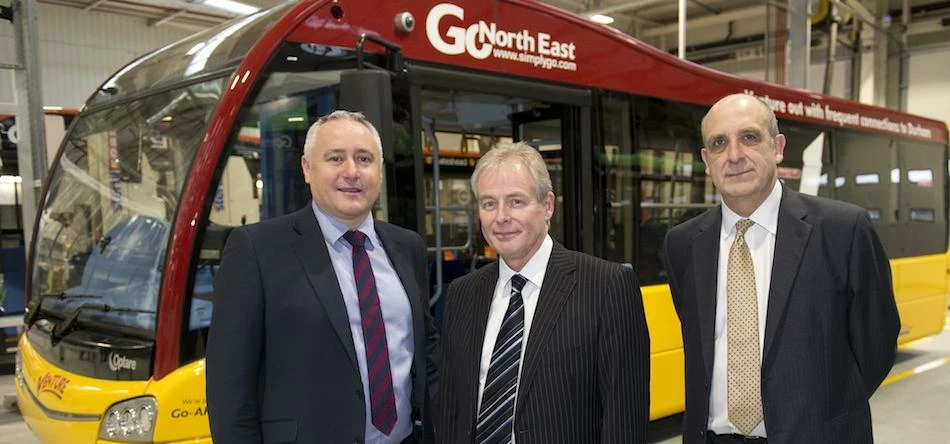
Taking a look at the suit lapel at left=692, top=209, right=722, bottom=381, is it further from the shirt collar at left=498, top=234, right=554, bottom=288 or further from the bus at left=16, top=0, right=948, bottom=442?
the bus at left=16, top=0, right=948, bottom=442

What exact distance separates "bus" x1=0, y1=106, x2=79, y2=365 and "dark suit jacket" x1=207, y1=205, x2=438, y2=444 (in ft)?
21.2

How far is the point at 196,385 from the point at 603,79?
9.12 feet

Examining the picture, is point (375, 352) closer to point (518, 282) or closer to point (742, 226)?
point (518, 282)

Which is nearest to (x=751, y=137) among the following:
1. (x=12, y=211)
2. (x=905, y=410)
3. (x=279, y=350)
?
(x=279, y=350)

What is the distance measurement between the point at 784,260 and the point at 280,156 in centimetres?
206

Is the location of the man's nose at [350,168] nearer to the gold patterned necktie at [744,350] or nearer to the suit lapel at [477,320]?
the suit lapel at [477,320]

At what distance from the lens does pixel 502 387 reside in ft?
5.65

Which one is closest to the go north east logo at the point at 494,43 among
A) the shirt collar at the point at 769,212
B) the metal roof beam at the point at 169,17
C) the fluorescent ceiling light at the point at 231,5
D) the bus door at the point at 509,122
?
the bus door at the point at 509,122

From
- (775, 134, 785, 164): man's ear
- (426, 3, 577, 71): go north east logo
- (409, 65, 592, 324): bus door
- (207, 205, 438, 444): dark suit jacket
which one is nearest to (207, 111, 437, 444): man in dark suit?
(207, 205, 438, 444): dark suit jacket

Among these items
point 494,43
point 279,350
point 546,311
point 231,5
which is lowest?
point 279,350

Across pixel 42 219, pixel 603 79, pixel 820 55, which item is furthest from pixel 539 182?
pixel 820 55

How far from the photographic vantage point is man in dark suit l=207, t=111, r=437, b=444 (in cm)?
176

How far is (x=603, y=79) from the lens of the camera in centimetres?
414

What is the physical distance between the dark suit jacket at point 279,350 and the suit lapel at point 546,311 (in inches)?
18.2
